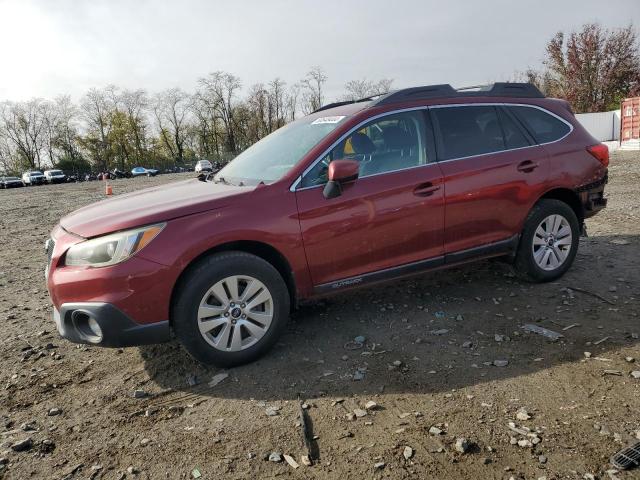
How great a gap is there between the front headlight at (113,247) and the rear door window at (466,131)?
98.2 inches

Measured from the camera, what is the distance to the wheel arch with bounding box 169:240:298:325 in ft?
10.6

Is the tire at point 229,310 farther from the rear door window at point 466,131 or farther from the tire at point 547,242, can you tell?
the tire at point 547,242

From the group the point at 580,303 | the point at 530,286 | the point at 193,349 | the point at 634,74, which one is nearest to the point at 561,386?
the point at 580,303

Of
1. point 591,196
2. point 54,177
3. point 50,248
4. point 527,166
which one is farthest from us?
point 54,177

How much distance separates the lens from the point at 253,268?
3.34 metres

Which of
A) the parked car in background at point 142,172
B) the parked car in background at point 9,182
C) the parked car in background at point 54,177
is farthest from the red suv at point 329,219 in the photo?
the parked car in background at point 142,172

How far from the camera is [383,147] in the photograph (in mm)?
3916

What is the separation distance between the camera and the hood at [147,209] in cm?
318

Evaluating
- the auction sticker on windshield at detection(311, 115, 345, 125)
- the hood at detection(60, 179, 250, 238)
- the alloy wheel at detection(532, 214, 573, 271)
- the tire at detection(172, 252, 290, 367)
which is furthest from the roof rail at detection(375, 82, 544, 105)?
the tire at detection(172, 252, 290, 367)

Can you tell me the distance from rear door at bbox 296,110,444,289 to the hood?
0.61 metres

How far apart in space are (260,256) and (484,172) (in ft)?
7.05

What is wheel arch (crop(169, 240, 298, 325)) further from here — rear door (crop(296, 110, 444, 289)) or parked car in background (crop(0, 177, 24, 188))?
parked car in background (crop(0, 177, 24, 188))

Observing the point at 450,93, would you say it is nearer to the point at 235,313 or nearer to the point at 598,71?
the point at 235,313

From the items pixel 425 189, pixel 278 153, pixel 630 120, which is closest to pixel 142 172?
pixel 630 120
